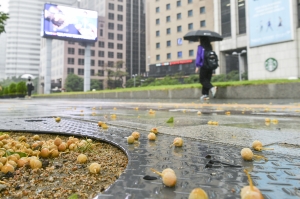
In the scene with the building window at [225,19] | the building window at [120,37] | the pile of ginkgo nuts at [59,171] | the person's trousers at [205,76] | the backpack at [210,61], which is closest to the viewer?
the pile of ginkgo nuts at [59,171]

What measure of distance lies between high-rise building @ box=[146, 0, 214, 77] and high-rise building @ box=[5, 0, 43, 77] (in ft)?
326

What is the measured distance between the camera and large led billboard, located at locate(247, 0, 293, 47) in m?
21.6

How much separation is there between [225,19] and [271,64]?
21447 millimetres

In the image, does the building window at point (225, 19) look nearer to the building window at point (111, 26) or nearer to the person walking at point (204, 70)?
the person walking at point (204, 70)

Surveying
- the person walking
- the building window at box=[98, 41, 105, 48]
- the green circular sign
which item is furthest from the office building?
the building window at box=[98, 41, 105, 48]

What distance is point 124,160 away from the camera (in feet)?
4.29

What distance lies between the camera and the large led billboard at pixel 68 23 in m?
45.9

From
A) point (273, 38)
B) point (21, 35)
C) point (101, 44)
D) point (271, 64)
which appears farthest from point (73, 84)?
point (21, 35)

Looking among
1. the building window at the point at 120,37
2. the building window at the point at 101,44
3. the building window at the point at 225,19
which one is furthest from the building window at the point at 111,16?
the building window at the point at 225,19

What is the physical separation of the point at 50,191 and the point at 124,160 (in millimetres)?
452

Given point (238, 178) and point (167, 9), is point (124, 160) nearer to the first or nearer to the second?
point (238, 178)

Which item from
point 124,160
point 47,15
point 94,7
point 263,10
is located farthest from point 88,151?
point 94,7

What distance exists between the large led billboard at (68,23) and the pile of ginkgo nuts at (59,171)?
49601 mm

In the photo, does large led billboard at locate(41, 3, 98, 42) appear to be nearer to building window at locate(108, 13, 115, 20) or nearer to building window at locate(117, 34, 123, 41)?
building window at locate(108, 13, 115, 20)
